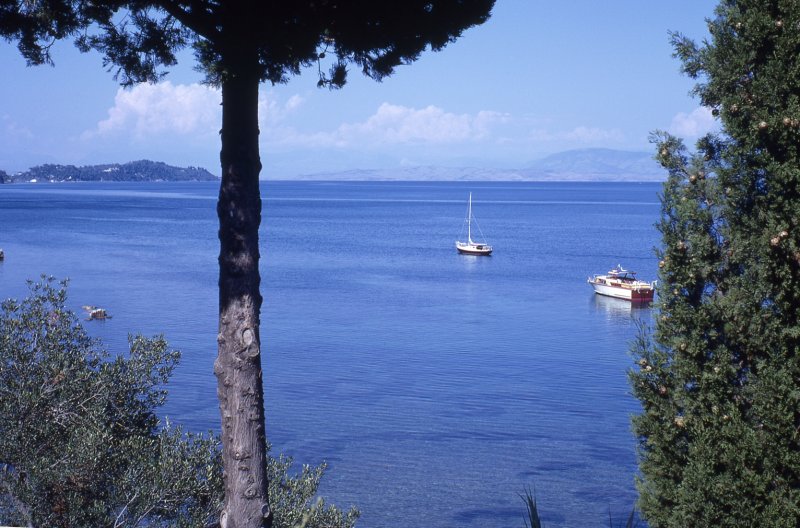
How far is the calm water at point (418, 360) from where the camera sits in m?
18.7

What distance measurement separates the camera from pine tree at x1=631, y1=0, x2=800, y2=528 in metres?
6.59

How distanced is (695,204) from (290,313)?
103ft

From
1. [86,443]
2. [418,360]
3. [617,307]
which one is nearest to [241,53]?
[86,443]

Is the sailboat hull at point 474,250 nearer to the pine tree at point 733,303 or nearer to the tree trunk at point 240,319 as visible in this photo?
the pine tree at point 733,303

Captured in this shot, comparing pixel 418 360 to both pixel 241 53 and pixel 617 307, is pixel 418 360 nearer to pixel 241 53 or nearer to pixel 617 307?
pixel 617 307

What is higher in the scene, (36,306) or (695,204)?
(695,204)

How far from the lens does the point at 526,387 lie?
84.7 ft

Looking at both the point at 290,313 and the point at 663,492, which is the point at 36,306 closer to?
the point at 663,492

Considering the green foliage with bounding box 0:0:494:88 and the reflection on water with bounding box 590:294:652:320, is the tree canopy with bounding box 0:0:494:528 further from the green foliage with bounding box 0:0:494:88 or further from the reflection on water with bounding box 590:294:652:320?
the reflection on water with bounding box 590:294:652:320

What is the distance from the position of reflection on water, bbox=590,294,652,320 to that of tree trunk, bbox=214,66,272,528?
35.0 metres

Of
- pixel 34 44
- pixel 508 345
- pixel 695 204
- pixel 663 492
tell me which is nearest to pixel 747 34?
pixel 695 204

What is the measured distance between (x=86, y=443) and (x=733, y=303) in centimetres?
543

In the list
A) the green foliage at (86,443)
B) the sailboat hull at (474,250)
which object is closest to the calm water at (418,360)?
the sailboat hull at (474,250)

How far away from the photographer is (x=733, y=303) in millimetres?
6914
